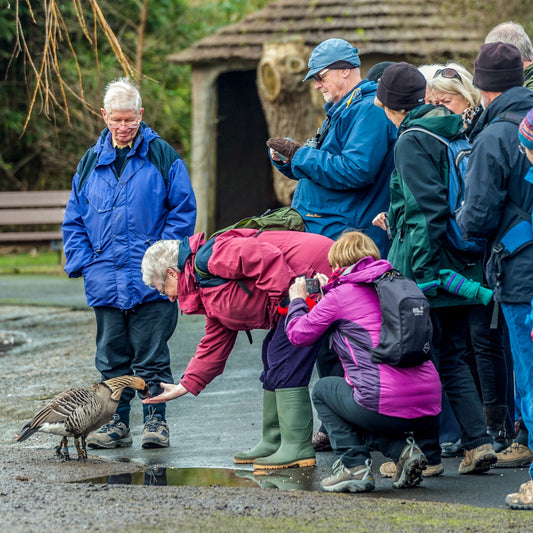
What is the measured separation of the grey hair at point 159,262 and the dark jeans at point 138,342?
0.92 m

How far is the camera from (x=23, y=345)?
10578 millimetres

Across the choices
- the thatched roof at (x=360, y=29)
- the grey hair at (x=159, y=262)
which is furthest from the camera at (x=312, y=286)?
the thatched roof at (x=360, y=29)

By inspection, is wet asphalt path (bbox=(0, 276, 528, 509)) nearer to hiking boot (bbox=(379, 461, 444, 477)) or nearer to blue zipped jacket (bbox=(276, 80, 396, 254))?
hiking boot (bbox=(379, 461, 444, 477))

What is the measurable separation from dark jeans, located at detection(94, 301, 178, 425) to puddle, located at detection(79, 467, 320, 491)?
0.90m

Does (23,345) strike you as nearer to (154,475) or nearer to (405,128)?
(154,475)

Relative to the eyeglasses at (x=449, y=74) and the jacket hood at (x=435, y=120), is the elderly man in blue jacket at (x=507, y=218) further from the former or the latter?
the eyeglasses at (x=449, y=74)

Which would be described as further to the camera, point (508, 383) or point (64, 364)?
point (64, 364)

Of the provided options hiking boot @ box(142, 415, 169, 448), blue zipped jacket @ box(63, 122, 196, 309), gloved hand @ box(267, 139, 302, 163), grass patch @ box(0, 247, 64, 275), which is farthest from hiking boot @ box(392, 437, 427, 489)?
grass patch @ box(0, 247, 64, 275)

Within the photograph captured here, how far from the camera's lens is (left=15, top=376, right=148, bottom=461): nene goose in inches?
236

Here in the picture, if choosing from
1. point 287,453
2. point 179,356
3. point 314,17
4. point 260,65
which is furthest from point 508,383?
point 314,17

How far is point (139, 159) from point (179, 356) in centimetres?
324

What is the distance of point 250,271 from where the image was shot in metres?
5.57

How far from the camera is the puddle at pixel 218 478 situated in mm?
5477

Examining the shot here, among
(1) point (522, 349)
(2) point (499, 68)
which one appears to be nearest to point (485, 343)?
(1) point (522, 349)
